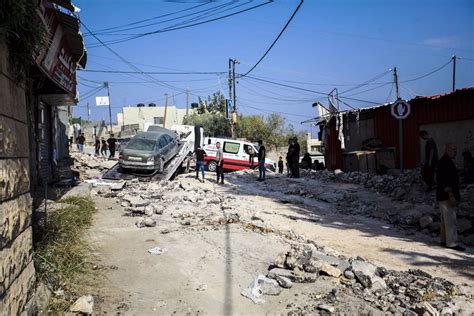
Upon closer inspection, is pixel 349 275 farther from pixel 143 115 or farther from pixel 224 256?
pixel 143 115

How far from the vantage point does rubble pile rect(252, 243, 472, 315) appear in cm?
427

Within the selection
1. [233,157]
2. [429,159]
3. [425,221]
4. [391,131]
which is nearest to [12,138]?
[425,221]

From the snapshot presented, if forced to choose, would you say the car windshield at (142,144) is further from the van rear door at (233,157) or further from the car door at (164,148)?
the van rear door at (233,157)

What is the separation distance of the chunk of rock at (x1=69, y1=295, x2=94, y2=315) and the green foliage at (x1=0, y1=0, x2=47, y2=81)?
216 cm

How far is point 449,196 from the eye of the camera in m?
7.04

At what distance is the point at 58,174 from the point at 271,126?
39457mm

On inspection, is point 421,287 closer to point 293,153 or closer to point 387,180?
point 387,180

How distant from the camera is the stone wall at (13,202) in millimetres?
2863

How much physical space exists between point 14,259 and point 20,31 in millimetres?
1911

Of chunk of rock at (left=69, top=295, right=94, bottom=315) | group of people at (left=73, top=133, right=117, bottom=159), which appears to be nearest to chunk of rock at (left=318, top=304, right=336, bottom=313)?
chunk of rock at (left=69, top=295, right=94, bottom=315)

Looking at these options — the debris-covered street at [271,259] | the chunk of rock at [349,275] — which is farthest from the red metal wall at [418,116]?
the chunk of rock at [349,275]

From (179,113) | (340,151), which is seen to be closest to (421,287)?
(340,151)

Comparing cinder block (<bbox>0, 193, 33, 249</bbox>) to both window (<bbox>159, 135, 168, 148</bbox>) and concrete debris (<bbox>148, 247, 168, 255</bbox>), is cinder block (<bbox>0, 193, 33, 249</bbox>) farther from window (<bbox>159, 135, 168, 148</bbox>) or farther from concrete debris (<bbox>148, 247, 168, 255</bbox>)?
window (<bbox>159, 135, 168, 148</bbox>)

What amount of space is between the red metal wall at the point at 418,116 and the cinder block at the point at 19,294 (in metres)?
14.4
